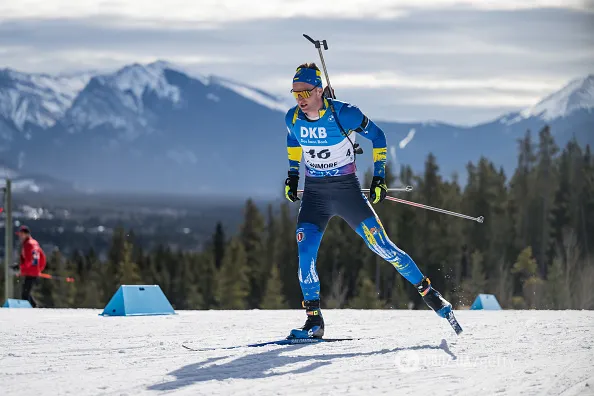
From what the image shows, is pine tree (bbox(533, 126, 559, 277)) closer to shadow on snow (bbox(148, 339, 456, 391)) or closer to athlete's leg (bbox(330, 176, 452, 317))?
athlete's leg (bbox(330, 176, 452, 317))

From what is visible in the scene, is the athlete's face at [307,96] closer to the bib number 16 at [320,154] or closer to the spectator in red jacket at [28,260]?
the bib number 16 at [320,154]

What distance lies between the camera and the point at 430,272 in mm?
100500

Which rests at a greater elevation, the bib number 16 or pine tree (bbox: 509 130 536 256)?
pine tree (bbox: 509 130 536 256)

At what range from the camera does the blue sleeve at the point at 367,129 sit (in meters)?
8.85

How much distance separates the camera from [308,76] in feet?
29.3

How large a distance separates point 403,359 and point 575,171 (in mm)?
101218

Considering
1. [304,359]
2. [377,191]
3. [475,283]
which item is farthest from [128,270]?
[304,359]

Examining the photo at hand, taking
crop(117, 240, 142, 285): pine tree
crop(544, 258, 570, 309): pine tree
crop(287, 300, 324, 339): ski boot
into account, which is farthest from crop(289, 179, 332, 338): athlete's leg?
crop(117, 240, 142, 285): pine tree

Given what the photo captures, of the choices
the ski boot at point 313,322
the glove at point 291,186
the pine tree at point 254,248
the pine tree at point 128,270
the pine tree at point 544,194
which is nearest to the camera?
the ski boot at point 313,322

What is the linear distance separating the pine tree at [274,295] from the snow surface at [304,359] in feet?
270

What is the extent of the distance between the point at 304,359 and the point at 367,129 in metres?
2.33

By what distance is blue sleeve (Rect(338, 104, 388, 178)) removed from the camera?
29.0ft

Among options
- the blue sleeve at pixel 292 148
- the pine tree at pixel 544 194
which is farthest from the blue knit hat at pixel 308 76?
the pine tree at pixel 544 194

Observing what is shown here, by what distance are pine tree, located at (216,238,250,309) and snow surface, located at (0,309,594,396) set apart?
89.5 meters
